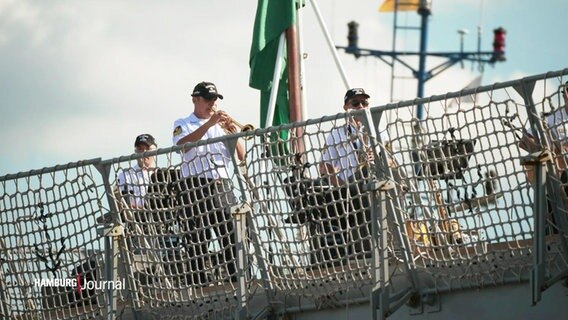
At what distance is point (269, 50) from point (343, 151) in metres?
4.97

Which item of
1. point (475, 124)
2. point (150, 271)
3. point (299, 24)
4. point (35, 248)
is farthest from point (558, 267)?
point (299, 24)

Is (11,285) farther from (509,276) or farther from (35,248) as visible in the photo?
(509,276)

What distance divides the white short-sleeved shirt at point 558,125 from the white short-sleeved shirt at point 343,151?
1166 mm

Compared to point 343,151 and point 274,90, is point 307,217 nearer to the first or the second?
point 343,151

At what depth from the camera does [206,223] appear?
11.5m

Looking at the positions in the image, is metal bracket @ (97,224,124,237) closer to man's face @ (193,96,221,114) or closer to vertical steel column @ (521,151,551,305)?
man's face @ (193,96,221,114)

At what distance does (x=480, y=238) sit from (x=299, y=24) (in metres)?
5.88

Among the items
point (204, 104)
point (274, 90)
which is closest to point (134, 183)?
point (204, 104)

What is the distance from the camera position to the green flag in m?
15.3

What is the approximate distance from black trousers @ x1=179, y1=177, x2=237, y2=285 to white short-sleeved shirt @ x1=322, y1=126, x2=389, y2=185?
34.9 inches

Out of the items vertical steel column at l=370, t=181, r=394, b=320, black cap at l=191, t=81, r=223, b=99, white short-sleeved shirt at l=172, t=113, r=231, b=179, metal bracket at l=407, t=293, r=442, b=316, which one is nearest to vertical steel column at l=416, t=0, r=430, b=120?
black cap at l=191, t=81, r=223, b=99

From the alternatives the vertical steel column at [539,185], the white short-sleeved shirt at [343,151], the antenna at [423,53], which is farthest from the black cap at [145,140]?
the antenna at [423,53]

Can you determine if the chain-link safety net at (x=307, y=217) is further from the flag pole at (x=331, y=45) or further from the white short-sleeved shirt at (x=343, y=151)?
the flag pole at (x=331, y=45)

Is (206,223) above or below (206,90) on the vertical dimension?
below
